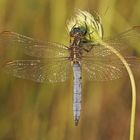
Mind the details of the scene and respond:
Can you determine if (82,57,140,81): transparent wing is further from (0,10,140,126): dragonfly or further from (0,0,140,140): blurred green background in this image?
(0,0,140,140): blurred green background

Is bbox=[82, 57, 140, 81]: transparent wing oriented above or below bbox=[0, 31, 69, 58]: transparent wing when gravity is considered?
below

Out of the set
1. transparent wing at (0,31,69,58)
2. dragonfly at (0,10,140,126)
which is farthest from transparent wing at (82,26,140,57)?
transparent wing at (0,31,69,58)

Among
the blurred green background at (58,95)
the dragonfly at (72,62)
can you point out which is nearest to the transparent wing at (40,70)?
the dragonfly at (72,62)

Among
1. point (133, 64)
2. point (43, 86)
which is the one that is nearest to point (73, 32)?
point (133, 64)

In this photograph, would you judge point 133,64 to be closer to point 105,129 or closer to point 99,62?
point 99,62

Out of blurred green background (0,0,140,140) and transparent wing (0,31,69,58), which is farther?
blurred green background (0,0,140,140)

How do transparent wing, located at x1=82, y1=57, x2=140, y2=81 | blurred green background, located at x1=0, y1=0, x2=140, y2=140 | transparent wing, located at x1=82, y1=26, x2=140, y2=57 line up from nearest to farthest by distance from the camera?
transparent wing, located at x1=82, y1=26, x2=140, y2=57
transparent wing, located at x1=82, y1=57, x2=140, y2=81
blurred green background, located at x1=0, y1=0, x2=140, y2=140
